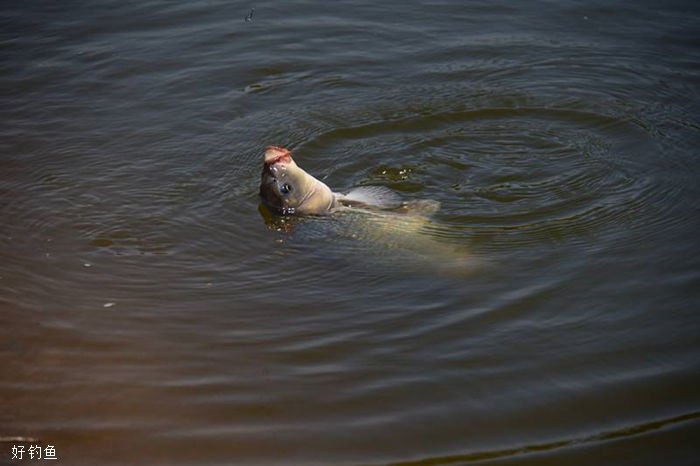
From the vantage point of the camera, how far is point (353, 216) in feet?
19.5

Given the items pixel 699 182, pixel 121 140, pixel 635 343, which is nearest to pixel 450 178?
pixel 699 182

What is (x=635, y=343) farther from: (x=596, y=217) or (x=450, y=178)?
(x=450, y=178)

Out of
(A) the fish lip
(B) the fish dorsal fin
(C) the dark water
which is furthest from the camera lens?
(B) the fish dorsal fin

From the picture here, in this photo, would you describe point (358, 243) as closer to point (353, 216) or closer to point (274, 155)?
point (353, 216)

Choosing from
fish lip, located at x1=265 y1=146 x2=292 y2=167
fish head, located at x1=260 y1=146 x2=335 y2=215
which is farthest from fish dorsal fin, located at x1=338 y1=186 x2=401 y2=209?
fish lip, located at x1=265 y1=146 x2=292 y2=167

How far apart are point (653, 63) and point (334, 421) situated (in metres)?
5.48

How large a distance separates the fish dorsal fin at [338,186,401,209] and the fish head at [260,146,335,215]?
0.15 metres

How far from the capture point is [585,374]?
4.46 meters

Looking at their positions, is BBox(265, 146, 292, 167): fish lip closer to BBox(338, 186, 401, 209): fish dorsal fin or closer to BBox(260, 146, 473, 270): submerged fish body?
BBox(260, 146, 473, 270): submerged fish body

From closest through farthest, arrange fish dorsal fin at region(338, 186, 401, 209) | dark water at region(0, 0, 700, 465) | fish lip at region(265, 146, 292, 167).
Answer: dark water at region(0, 0, 700, 465) → fish lip at region(265, 146, 292, 167) → fish dorsal fin at region(338, 186, 401, 209)

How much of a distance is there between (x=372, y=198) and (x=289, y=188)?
27.1 inches

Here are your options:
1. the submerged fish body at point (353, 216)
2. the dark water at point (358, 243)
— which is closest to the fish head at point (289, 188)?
the submerged fish body at point (353, 216)

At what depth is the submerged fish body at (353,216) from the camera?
18.6 feet

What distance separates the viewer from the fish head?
224 inches
